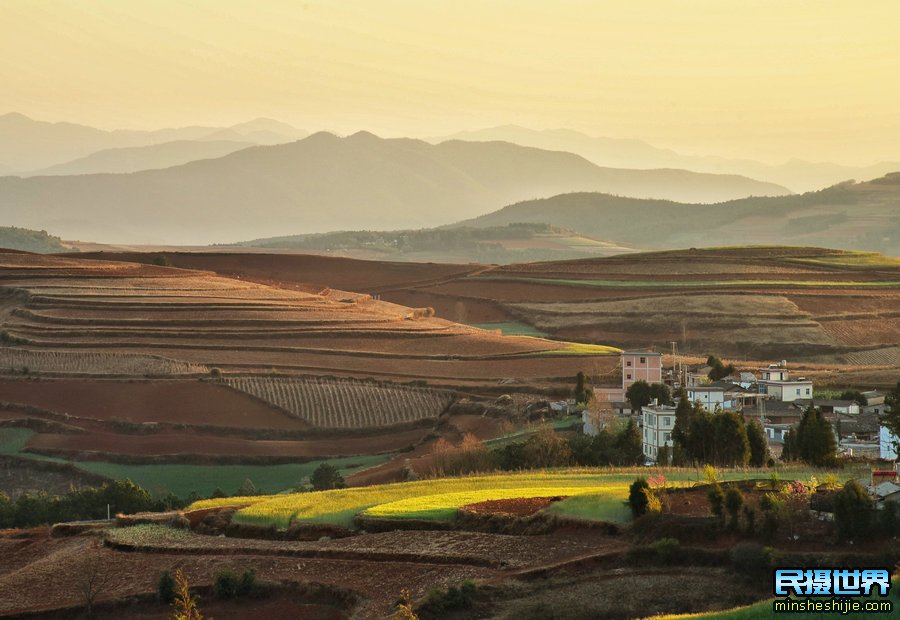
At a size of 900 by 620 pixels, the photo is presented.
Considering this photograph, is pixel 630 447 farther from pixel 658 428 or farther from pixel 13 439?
pixel 13 439

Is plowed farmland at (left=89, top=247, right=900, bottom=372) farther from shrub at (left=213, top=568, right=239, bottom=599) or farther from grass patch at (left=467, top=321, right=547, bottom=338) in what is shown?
shrub at (left=213, top=568, right=239, bottom=599)

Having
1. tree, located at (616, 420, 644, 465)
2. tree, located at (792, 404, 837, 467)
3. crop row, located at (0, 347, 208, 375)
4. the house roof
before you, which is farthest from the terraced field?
tree, located at (792, 404, 837, 467)

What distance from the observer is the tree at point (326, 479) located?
49.4m

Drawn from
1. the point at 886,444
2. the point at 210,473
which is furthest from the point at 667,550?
the point at 210,473

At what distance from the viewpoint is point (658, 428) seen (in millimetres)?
53125

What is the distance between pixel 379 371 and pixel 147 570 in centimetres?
4218

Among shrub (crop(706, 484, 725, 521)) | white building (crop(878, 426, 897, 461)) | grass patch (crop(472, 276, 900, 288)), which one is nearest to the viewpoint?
shrub (crop(706, 484, 725, 521))

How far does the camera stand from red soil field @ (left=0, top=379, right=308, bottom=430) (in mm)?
63906

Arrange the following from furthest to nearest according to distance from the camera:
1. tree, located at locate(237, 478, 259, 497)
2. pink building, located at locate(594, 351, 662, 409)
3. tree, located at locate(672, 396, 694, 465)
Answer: pink building, located at locate(594, 351, 662, 409) < tree, located at locate(237, 478, 259, 497) < tree, located at locate(672, 396, 694, 465)

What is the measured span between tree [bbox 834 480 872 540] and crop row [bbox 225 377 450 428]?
3850 centimetres

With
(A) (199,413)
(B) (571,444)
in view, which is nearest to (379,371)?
(A) (199,413)

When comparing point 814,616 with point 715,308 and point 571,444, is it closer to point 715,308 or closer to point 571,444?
point 571,444

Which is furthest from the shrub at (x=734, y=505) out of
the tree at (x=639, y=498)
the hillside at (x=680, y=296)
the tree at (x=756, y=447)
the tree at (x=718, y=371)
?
the hillside at (x=680, y=296)

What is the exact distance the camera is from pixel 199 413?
6462 cm
